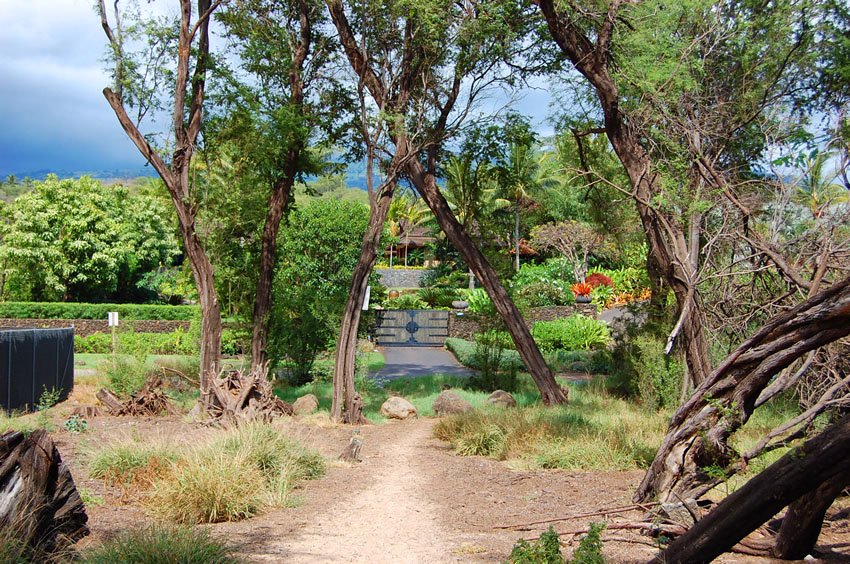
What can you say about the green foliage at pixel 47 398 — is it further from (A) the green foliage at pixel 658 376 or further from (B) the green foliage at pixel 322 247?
(A) the green foliage at pixel 658 376

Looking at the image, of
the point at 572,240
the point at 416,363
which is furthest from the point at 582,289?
the point at 416,363

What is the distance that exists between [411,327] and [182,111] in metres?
19.6

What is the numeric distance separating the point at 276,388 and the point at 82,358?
10.5 metres

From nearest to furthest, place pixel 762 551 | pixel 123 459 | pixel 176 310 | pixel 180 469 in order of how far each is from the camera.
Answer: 1. pixel 762 551
2. pixel 180 469
3. pixel 123 459
4. pixel 176 310

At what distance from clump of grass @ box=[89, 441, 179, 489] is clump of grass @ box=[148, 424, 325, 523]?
32 centimetres

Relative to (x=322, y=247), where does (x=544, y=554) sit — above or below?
below

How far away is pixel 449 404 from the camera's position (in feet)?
48.2

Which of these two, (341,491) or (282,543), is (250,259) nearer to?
(341,491)

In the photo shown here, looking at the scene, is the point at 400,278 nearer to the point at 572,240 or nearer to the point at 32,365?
the point at 572,240

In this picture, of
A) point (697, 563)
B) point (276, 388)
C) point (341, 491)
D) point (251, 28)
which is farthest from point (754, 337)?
point (276, 388)

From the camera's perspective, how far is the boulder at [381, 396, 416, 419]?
49.0ft

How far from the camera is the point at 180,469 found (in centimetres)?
734

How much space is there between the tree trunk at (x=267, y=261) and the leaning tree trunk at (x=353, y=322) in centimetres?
200

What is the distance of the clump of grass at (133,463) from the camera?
25.9 ft
